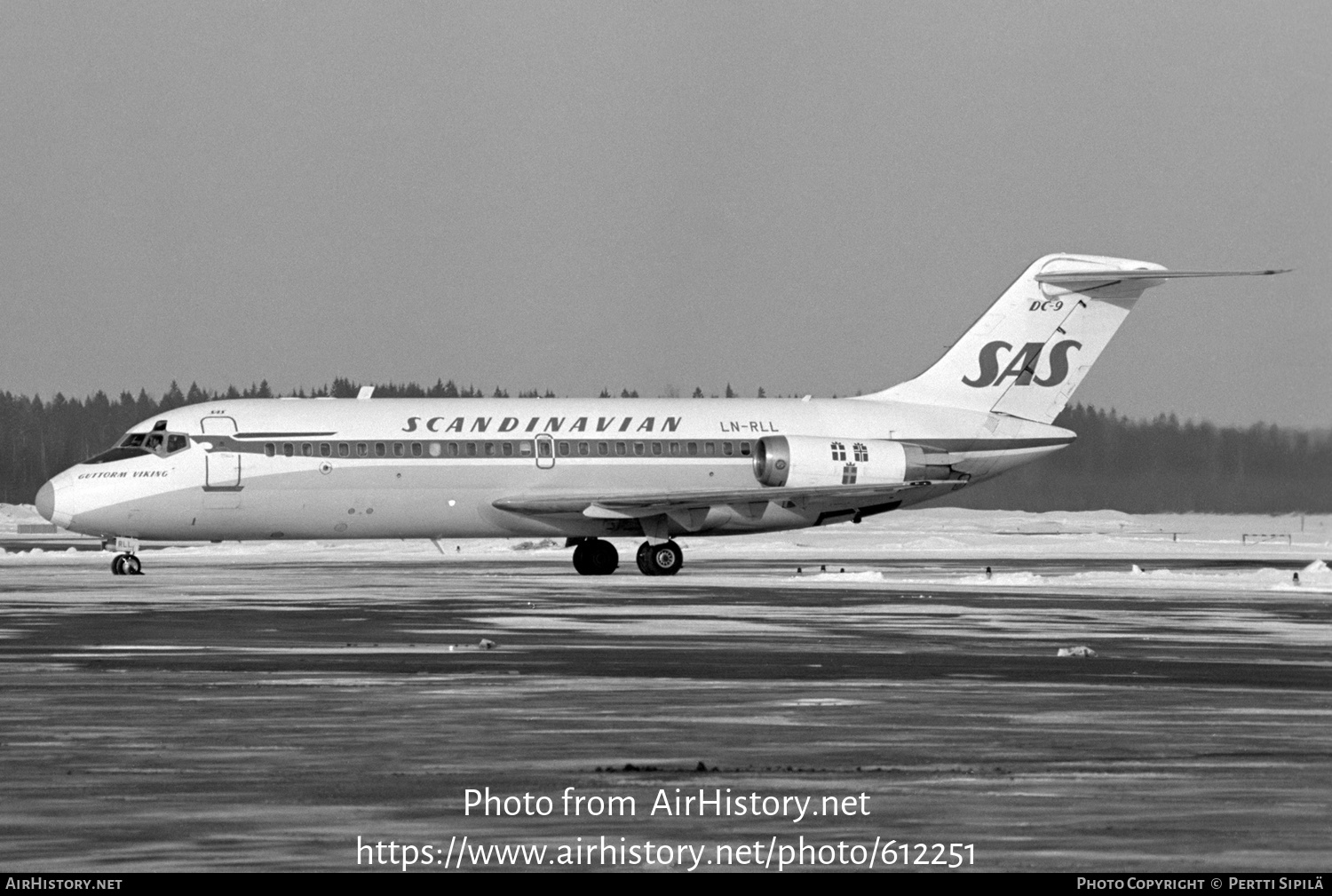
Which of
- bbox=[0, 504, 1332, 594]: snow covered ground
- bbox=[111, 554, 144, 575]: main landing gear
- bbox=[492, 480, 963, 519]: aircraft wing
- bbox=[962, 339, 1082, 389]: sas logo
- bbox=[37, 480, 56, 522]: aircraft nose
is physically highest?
bbox=[962, 339, 1082, 389]: sas logo

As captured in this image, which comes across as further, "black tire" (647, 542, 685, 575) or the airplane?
"black tire" (647, 542, 685, 575)

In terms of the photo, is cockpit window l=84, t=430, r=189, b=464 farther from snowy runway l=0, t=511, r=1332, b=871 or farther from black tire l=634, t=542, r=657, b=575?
black tire l=634, t=542, r=657, b=575

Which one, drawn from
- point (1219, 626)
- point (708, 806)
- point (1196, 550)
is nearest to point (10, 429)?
point (1196, 550)

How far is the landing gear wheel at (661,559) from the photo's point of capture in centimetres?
4075

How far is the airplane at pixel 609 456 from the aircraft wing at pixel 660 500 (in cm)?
5

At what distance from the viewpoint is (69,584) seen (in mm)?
35938

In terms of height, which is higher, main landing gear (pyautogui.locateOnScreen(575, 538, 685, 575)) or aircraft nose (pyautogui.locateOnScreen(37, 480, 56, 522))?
aircraft nose (pyautogui.locateOnScreen(37, 480, 56, 522))

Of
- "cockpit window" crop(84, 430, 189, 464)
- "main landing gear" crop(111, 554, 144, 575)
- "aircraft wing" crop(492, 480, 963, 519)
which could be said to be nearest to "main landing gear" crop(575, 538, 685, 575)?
"aircraft wing" crop(492, 480, 963, 519)

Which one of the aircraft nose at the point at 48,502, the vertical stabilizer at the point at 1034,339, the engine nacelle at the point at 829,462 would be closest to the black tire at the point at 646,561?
the engine nacelle at the point at 829,462

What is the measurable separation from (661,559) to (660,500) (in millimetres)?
1741

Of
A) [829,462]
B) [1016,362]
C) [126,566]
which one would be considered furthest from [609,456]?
[126,566]

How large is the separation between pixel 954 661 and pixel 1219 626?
6885mm

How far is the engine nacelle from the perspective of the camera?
40.9m

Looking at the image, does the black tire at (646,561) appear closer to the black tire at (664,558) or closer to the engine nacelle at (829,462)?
the black tire at (664,558)
